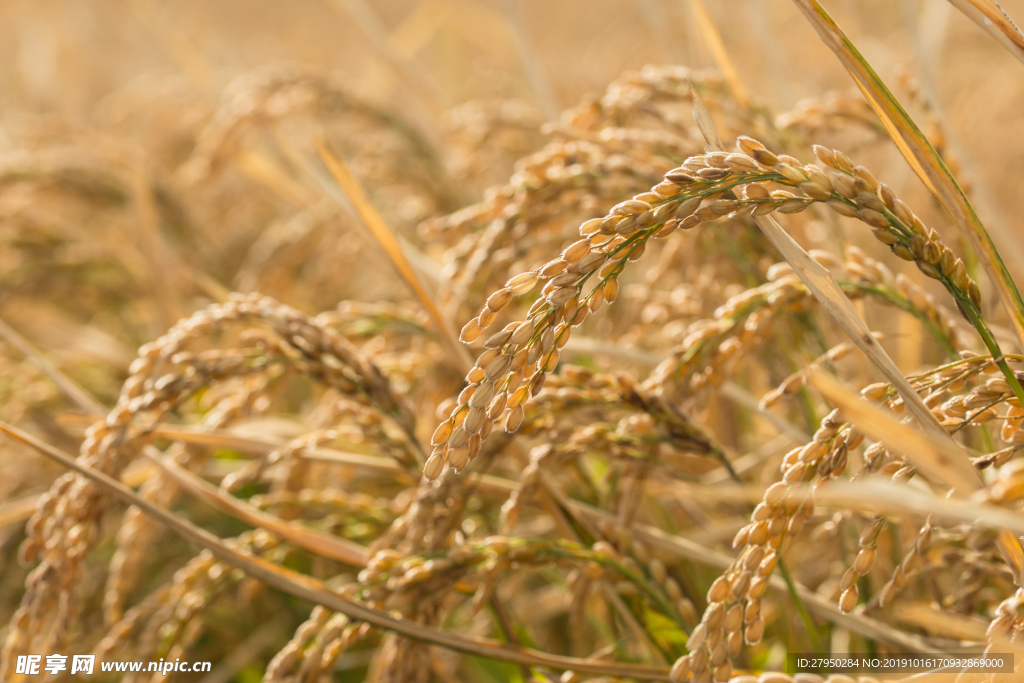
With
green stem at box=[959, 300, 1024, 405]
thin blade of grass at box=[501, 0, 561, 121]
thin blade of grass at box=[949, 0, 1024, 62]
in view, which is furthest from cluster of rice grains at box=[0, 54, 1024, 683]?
thin blade of grass at box=[501, 0, 561, 121]

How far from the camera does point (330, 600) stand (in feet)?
2.76

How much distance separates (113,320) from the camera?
3.18m

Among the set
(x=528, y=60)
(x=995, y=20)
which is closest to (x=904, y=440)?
(x=995, y=20)

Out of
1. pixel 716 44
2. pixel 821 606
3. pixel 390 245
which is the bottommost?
pixel 821 606

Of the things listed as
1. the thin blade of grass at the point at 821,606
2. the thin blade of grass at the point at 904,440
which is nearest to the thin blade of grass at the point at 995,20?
the thin blade of grass at the point at 904,440

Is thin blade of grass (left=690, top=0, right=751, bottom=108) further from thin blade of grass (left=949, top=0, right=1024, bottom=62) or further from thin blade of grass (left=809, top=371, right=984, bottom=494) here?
thin blade of grass (left=809, top=371, right=984, bottom=494)

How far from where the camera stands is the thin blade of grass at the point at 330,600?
833mm

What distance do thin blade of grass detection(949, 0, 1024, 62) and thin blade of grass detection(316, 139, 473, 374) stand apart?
0.71m

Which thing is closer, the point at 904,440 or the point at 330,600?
the point at 904,440

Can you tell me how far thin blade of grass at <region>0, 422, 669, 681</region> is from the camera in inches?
32.8

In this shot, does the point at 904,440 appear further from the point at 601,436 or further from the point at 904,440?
the point at 601,436

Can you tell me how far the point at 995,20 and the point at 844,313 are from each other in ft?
1.03

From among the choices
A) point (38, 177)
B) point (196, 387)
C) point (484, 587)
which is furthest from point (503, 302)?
point (38, 177)

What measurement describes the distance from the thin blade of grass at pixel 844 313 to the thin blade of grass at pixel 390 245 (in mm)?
509
